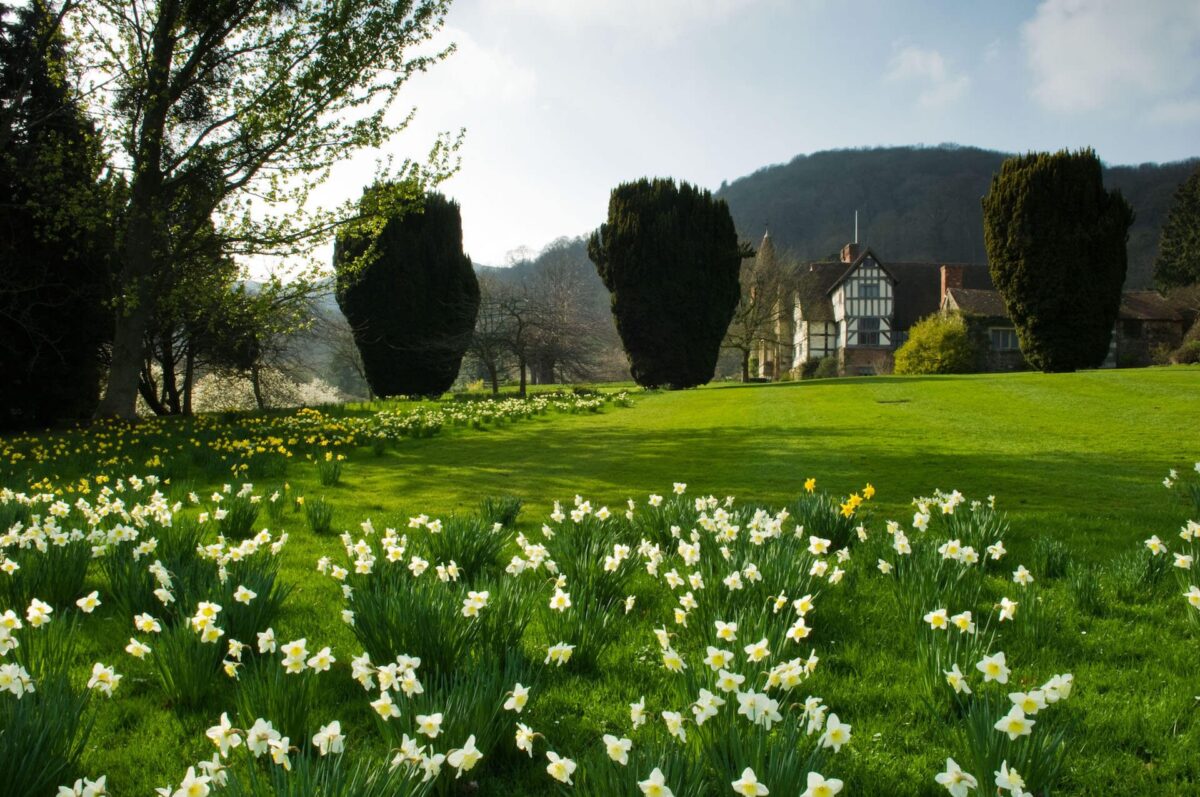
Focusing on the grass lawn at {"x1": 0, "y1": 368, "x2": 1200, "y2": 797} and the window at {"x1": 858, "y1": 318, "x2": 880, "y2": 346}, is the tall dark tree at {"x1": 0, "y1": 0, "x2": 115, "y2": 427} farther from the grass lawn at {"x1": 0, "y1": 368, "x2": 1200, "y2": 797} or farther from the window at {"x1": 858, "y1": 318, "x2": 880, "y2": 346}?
the window at {"x1": 858, "y1": 318, "x2": 880, "y2": 346}

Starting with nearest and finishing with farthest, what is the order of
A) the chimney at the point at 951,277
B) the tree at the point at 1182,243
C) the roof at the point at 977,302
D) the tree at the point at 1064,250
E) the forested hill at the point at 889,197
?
the tree at the point at 1064,250
the roof at the point at 977,302
the tree at the point at 1182,243
the chimney at the point at 951,277
the forested hill at the point at 889,197

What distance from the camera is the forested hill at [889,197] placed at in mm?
74188

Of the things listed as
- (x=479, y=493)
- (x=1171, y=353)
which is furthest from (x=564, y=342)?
(x=1171, y=353)

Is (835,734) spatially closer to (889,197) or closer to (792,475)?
(792,475)

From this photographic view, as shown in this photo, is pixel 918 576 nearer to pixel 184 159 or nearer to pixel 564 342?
pixel 184 159

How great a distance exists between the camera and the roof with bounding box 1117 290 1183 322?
4372cm

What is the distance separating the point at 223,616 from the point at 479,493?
4775 millimetres

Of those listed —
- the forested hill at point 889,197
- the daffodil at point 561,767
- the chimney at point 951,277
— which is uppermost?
the forested hill at point 889,197

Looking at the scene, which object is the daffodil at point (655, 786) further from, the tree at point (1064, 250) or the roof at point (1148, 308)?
the roof at point (1148, 308)

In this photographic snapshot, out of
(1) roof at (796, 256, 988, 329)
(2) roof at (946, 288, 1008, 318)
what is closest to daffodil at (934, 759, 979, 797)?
(2) roof at (946, 288, 1008, 318)

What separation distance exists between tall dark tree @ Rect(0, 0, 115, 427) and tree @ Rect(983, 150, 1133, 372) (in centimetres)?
2758

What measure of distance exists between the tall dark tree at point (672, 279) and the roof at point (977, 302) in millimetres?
19936

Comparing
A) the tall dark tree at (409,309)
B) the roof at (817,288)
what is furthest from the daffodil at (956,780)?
the roof at (817,288)

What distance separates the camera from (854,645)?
11.0ft
